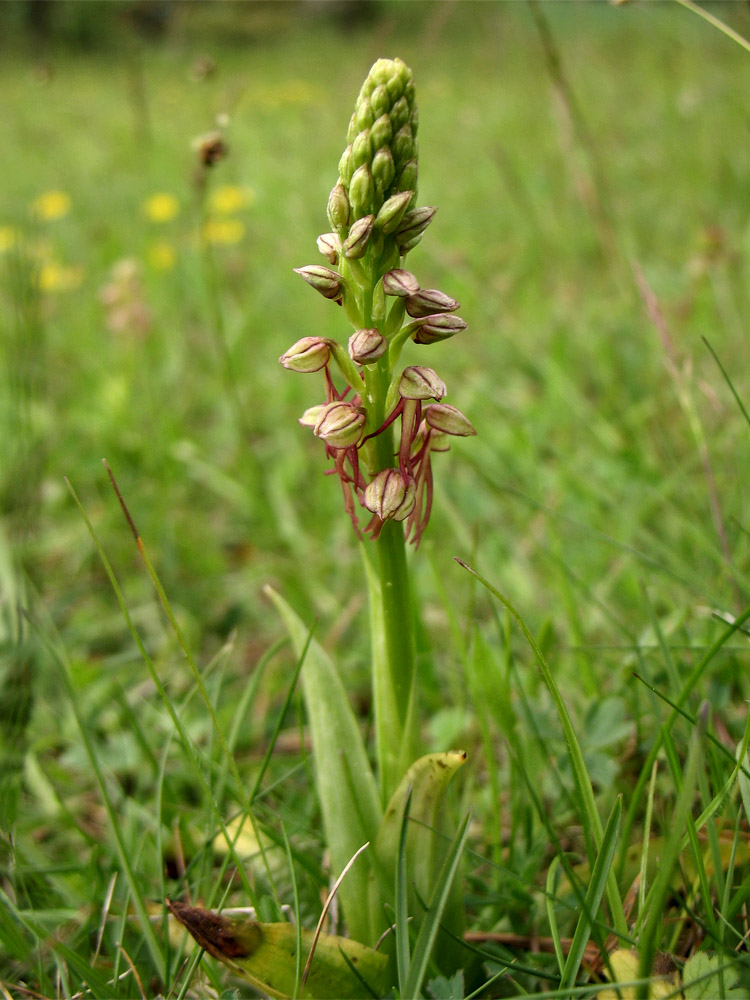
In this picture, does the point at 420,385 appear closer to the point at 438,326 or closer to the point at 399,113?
the point at 438,326

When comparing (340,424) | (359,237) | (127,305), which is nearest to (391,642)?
(340,424)

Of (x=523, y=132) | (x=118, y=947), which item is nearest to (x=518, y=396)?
(x=118, y=947)

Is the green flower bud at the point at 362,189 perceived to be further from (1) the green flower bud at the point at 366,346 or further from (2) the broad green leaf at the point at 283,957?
(2) the broad green leaf at the point at 283,957

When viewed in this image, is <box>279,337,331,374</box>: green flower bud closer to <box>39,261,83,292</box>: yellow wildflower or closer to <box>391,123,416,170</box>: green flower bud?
<box>391,123,416,170</box>: green flower bud

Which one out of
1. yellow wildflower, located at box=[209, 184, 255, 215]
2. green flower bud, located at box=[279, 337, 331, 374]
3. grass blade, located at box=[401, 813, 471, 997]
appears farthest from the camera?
yellow wildflower, located at box=[209, 184, 255, 215]

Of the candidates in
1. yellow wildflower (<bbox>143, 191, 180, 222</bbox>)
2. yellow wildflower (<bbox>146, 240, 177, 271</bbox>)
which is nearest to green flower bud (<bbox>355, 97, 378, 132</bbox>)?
yellow wildflower (<bbox>146, 240, 177, 271</bbox>)

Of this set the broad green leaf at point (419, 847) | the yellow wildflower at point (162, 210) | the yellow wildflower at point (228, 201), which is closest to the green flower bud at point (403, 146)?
the broad green leaf at point (419, 847)
